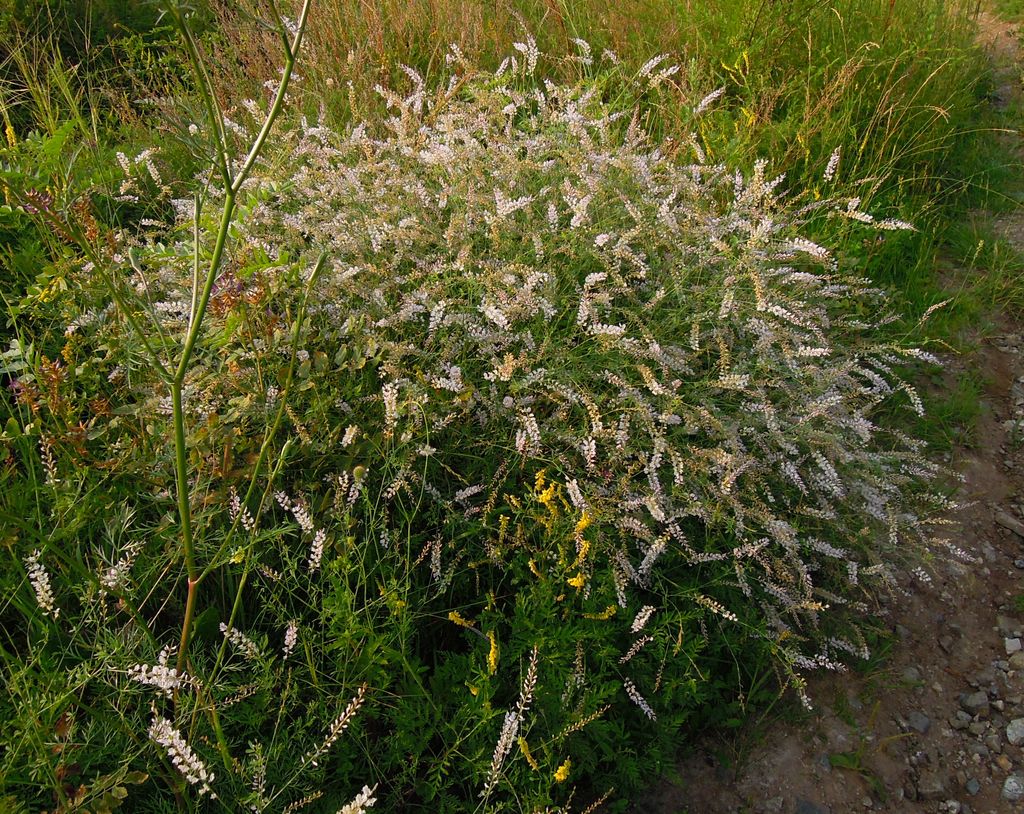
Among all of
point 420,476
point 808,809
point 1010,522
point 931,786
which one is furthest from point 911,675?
point 420,476

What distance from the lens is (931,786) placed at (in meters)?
2.51

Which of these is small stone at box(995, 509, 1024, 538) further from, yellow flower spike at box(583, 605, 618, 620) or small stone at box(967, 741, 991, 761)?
yellow flower spike at box(583, 605, 618, 620)

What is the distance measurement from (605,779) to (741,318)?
1.61m

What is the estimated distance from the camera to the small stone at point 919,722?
8.70 ft

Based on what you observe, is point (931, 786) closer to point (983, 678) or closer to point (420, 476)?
point (983, 678)

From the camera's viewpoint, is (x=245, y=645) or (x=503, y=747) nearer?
(x=503, y=747)

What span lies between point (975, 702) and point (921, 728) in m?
0.25

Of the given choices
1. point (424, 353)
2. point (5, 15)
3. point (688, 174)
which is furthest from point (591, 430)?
point (5, 15)

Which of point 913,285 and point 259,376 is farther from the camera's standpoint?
point 913,285

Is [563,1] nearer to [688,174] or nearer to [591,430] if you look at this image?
[688,174]

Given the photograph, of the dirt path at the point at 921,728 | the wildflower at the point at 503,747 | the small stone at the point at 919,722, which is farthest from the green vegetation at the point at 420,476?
the small stone at the point at 919,722

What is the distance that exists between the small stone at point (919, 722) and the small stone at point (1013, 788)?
Result: 0.82ft

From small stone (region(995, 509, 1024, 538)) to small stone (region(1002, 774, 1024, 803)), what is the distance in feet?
3.64

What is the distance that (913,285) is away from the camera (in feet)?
13.6
